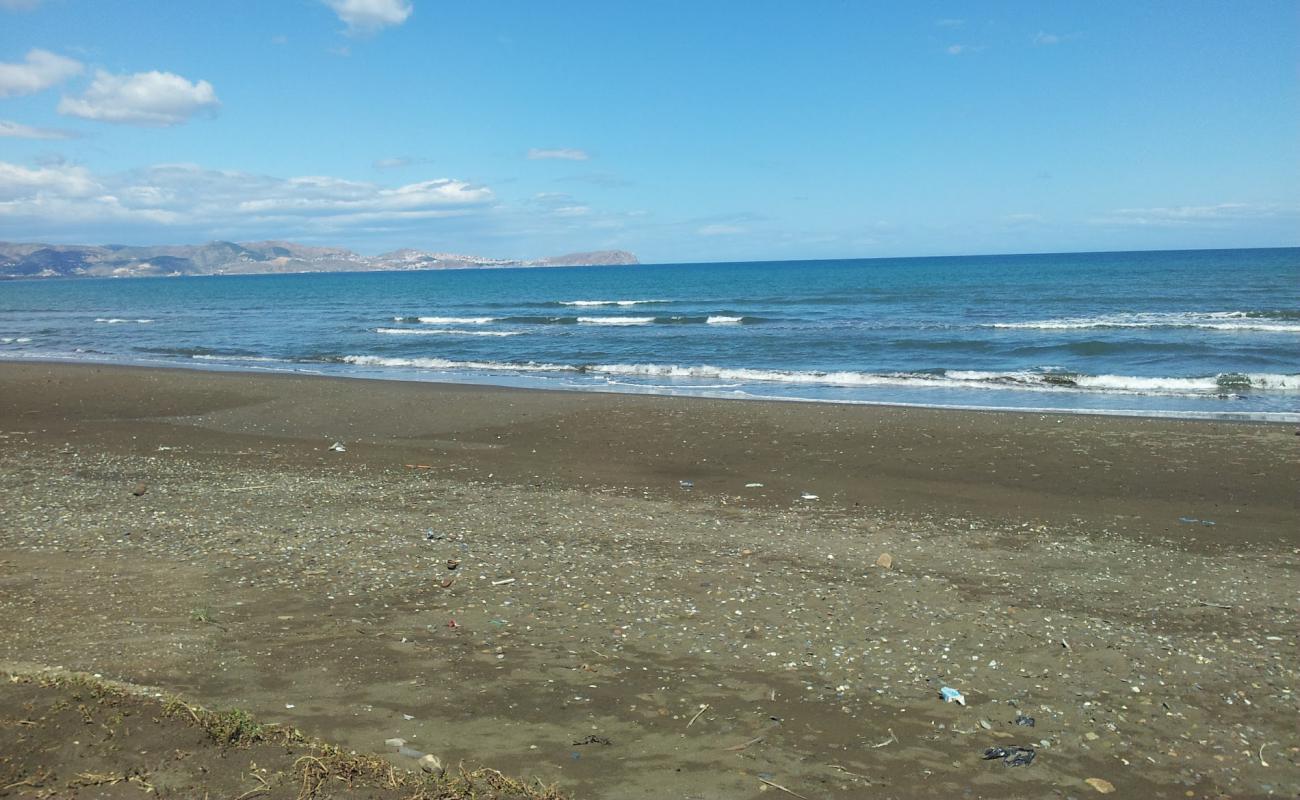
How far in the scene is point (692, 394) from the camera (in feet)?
65.7

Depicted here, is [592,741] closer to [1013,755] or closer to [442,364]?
[1013,755]

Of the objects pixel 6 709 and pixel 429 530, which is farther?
pixel 429 530

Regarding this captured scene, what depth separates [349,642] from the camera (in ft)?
19.0

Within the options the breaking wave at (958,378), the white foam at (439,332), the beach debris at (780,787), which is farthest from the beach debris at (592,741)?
the white foam at (439,332)

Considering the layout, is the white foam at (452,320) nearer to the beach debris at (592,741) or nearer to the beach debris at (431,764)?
the beach debris at (592,741)

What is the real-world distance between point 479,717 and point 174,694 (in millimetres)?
1725

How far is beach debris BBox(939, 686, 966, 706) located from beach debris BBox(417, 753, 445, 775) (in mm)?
2889

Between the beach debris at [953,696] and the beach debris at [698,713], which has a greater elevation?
the beach debris at [698,713]

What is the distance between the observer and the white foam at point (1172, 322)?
31.2 meters

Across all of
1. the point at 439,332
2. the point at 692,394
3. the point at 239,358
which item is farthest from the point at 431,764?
the point at 439,332

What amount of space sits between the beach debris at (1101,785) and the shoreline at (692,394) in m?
12.7

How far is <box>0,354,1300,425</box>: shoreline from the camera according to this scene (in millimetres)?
16062

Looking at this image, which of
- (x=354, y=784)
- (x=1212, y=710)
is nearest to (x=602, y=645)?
(x=354, y=784)

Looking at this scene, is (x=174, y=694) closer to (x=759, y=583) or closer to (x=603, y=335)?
(x=759, y=583)
